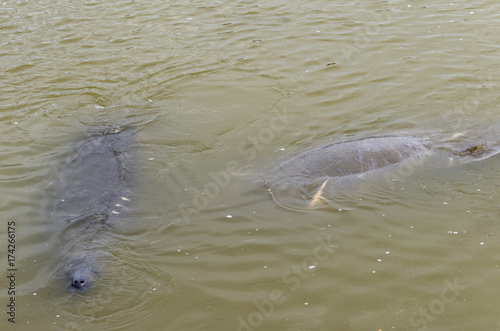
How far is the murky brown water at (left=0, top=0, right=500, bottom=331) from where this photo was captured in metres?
4.58

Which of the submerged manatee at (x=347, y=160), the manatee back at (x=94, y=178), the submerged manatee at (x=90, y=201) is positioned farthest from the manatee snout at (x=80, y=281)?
the submerged manatee at (x=347, y=160)

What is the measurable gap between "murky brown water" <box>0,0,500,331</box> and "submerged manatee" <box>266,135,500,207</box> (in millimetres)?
149

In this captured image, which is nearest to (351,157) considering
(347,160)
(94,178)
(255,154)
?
(347,160)

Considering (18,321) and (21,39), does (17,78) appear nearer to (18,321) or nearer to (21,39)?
(21,39)

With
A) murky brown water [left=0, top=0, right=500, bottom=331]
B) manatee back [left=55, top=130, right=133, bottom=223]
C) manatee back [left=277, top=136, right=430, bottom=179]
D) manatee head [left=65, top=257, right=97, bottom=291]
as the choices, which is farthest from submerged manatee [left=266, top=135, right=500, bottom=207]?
manatee head [left=65, top=257, right=97, bottom=291]

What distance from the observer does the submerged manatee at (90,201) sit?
4.96 m

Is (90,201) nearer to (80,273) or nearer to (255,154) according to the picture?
(80,273)

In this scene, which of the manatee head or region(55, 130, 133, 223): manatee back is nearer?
the manatee head

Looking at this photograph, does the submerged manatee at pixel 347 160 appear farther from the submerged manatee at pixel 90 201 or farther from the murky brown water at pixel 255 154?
the submerged manatee at pixel 90 201

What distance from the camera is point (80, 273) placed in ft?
15.4

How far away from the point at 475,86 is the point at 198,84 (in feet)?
15.9

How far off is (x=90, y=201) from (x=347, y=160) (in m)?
3.19

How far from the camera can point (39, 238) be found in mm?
5488

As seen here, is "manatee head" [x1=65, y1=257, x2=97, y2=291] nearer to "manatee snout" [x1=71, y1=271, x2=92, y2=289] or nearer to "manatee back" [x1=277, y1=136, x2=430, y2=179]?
"manatee snout" [x1=71, y1=271, x2=92, y2=289]
